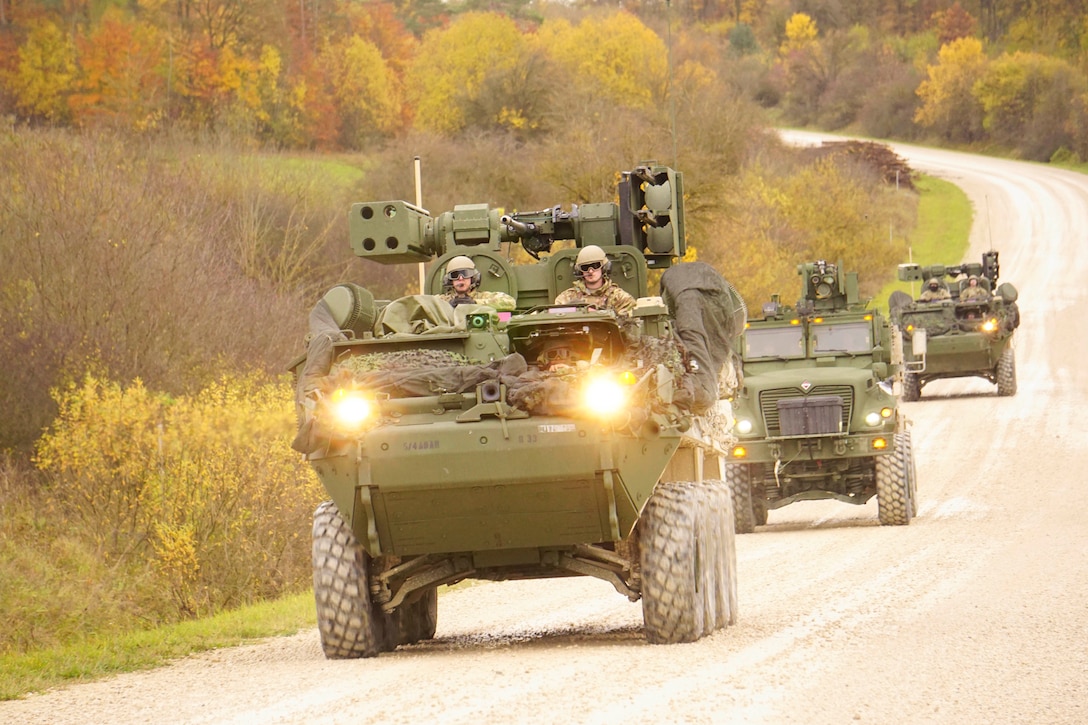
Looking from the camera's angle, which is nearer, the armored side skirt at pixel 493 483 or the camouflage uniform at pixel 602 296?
the armored side skirt at pixel 493 483

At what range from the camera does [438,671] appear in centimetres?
881

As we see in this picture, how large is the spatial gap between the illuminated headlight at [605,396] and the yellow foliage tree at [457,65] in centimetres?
5194

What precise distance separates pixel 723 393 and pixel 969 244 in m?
54.5

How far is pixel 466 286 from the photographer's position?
10953 millimetres

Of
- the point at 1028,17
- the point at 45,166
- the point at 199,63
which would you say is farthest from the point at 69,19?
the point at 1028,17

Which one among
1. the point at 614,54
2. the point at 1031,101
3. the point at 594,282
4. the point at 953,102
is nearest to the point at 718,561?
the point at 594,282

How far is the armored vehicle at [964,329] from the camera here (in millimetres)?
33719

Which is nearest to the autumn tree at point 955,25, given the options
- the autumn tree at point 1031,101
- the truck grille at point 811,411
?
the autumn tree at point 1031,101

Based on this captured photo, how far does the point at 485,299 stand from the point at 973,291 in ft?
84.7

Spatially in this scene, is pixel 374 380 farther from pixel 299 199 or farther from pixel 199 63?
pixel 199 63

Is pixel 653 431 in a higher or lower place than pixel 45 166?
lower

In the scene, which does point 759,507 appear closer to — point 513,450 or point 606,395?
point 606,395

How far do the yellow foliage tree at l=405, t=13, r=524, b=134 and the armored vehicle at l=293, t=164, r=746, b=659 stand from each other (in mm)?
Result: 50786

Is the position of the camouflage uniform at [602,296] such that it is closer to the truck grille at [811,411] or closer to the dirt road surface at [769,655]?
the dirt road surface at [769,655]
